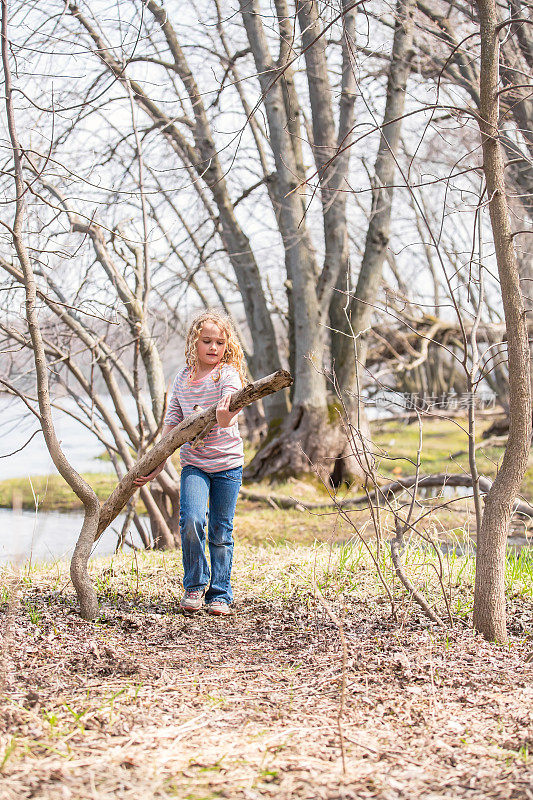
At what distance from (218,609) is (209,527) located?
1.58 ft

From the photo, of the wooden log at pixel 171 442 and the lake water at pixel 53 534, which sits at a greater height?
the wooden log at pixel 171 442

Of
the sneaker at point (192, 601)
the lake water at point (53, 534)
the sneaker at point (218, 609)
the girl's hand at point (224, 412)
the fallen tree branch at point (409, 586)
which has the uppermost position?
the girl's hand at point (224, 412)

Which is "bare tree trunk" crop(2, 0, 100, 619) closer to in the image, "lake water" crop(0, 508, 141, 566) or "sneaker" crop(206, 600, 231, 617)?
"sneaker" crop(206, 600, 231, 617)

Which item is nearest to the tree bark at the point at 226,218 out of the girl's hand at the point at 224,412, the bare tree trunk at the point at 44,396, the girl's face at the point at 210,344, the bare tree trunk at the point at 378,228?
the bare tree trunk at the point at 378,228

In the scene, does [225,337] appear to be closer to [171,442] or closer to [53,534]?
[171,442]

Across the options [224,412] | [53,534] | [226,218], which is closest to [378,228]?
[226,218]

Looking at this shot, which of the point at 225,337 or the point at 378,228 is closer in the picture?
the point at 225,337

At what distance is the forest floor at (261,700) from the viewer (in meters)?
1.97

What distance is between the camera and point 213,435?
155 inches

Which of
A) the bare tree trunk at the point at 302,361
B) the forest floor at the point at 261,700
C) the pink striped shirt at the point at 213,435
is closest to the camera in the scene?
the forest floor at the point at 261,700

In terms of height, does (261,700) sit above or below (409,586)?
below

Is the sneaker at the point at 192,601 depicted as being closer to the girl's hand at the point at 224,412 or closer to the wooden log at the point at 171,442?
the wooden log at the point at 171,442

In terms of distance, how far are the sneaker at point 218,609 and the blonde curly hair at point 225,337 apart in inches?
45.8

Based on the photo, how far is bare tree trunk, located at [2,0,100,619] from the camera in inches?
129
